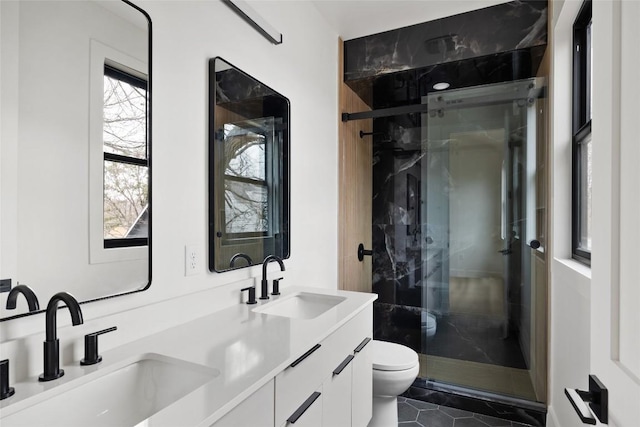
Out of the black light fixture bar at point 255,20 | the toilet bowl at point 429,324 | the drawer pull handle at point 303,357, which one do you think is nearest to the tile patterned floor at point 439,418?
the toilet bowl at point 429,324

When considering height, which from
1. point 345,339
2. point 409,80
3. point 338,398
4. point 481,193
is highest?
point 409,80

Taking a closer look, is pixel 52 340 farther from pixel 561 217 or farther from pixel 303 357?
pixel 561 217

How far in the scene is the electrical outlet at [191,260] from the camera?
4.48 feet

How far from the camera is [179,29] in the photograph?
1.34 m

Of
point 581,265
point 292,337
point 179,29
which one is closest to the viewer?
point 292,337

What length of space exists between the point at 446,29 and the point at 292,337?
2.34 meters

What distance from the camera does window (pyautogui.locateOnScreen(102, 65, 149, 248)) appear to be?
109cm

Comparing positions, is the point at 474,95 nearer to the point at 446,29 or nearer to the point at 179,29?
the point at 446,29

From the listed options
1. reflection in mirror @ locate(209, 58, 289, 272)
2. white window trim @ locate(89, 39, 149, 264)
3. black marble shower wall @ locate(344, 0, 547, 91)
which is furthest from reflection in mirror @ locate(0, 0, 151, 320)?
black marble shower wall @ locate(344, 0, 547, 91)

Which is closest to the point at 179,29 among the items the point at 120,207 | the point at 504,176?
the point at 120,207

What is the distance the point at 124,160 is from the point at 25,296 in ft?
1.52

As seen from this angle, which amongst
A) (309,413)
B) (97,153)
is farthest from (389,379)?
(97,153)

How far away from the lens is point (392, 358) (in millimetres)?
2119

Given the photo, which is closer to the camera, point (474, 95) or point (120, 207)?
point (120, 207)
